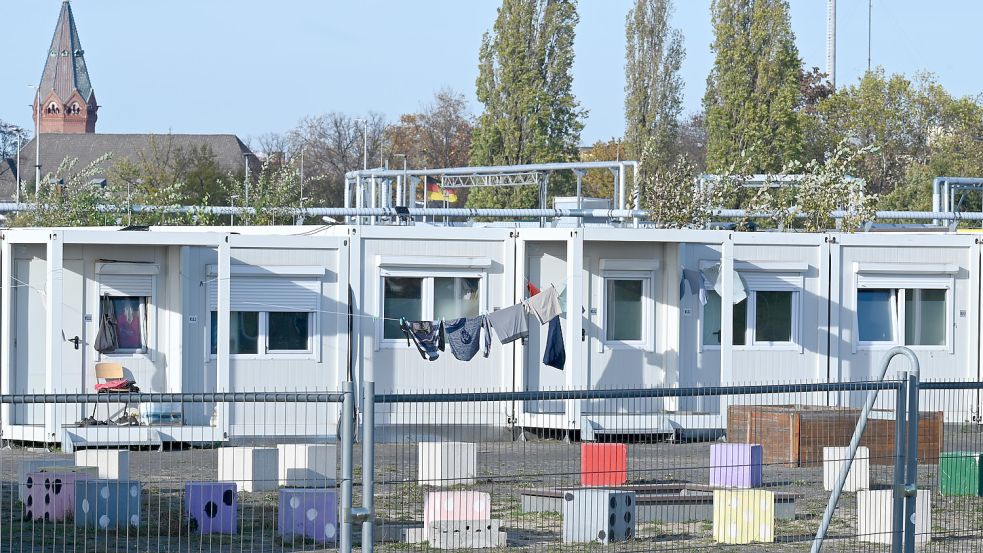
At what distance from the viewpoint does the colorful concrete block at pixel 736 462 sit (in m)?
12.7

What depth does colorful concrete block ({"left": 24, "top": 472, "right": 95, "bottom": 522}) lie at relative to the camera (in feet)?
37.0

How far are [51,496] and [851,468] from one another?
22.0ft

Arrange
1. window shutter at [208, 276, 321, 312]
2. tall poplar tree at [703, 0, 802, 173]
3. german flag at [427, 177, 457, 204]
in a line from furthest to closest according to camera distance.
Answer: tall poplar tree at [703, 0, 802, 173]
german flag at [427, 177, 457, 204]
window shutter at [208, 276, 321, 312]

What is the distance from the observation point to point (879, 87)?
67.2 meters

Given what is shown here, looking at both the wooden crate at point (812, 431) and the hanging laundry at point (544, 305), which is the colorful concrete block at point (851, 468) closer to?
the wooden crate at point (812, 431)

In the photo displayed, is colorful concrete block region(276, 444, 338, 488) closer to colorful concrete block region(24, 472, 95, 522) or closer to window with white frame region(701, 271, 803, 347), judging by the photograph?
colorful concrete block region(24, 472, 95, 522)

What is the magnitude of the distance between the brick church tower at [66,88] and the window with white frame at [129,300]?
450ft

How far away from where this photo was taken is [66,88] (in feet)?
496

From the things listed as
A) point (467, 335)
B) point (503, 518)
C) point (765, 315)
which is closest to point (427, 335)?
point (467, 335)

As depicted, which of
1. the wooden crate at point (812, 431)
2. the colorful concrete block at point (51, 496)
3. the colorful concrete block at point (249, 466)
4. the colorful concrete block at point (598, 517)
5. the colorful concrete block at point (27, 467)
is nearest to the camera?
the colorful concrete block at point (598, 517)

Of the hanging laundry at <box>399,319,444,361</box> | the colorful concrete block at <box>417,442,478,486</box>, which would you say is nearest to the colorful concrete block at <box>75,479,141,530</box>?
the colorful concrete block at <box>417,442,478,486</box>

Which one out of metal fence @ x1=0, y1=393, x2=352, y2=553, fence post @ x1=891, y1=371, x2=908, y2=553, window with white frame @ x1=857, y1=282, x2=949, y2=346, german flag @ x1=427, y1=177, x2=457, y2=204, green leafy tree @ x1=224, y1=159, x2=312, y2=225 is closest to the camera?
fence post @ x1=891, y1=371, x2=908, y2=553

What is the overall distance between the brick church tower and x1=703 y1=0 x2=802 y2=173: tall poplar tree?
107 metres

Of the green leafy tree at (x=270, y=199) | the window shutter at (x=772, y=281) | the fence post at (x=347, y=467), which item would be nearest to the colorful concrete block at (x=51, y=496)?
the fence post at (x=347, y=467)
